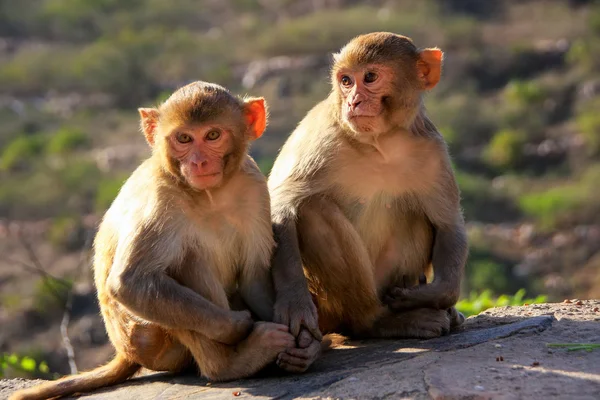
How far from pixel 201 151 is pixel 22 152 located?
14.8 m

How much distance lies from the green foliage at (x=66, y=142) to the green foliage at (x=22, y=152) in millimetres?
241

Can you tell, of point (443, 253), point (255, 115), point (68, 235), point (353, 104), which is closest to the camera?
point (255, 115)

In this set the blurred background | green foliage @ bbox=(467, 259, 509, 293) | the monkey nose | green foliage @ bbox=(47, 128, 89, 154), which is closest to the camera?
the monkey nose

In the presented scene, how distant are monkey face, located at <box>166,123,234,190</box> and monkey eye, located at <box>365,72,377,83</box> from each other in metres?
0.85

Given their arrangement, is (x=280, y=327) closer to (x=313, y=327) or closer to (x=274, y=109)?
(x=313, y=327)

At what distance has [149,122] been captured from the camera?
5.02 metres

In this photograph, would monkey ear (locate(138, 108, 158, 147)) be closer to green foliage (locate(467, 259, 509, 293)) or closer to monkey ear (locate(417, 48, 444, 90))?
monkey ear (locate(417, 48, 444, 90))

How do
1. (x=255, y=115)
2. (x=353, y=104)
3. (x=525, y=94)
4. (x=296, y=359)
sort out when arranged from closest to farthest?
1. (x=296, y=359)
2. (x=255, y=115)
3. (x=353, y=104)
4. (x=525, y=94)

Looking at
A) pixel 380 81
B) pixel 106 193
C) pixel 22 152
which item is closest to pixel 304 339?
pixel 380 81

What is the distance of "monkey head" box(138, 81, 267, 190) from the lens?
4.73 m

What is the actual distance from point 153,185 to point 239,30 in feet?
65.9

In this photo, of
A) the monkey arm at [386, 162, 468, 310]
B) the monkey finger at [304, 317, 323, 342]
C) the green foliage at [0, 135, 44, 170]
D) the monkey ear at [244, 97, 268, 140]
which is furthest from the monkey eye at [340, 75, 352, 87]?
→ the green foliage at [0, 135, 44, 170]

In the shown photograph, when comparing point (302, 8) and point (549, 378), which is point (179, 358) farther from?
point (302, 8)

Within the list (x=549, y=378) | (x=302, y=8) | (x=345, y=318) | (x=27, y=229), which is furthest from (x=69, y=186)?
(x=549, y=378)
